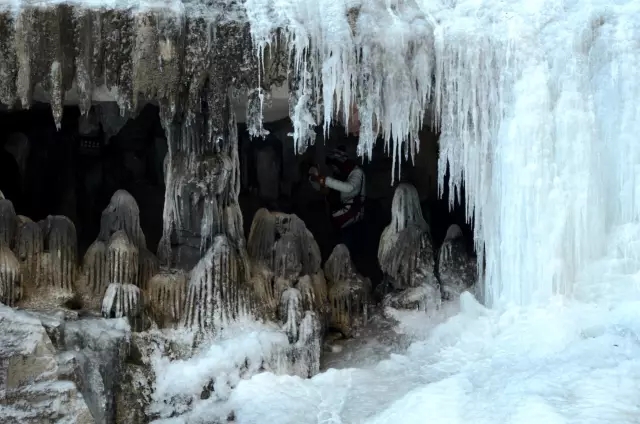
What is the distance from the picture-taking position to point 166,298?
8062 mm

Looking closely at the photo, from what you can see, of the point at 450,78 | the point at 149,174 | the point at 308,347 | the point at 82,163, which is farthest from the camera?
the point at 149,174

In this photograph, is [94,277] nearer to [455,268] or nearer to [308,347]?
[308,347]

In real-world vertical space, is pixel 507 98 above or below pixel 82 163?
above

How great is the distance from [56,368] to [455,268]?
403 centimetres

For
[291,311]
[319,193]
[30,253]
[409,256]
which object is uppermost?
[319,193]

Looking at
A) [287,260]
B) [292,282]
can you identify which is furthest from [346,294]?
[287,260]

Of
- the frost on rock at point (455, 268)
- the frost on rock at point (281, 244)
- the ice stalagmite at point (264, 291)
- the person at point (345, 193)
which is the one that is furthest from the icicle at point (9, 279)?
the frost on rock at point (455, 268)

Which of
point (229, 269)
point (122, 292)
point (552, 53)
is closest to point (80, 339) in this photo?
point (122, 292)

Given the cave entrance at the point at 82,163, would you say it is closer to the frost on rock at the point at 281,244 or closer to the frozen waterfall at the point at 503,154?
the frost on rock at the point at 281,244

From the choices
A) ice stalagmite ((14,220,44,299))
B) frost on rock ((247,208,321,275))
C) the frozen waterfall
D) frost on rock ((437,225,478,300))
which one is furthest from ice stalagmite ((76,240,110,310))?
frost on rock ((437,225,478,300))

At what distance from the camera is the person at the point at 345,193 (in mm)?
9750

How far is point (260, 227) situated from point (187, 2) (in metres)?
2.46

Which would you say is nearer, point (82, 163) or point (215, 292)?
point (215, 292)

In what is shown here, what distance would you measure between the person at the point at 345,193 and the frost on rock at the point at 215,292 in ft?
6.69
